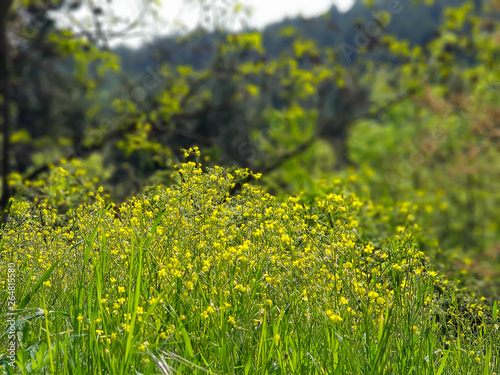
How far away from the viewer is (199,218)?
3062 millimetres

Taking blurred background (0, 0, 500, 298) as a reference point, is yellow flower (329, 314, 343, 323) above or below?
below

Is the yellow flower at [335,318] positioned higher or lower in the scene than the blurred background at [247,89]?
lower

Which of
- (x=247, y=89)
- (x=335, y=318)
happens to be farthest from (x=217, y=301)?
(x=247, y=89)

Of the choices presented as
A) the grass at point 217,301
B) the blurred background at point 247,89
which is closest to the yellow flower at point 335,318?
the grass at point 217,301

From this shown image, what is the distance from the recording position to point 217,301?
264cm

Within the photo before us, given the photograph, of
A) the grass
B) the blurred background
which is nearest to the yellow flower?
the grass

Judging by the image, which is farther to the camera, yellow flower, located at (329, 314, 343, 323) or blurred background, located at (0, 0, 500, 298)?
blurred background, located at (0, 0, 500, 298)

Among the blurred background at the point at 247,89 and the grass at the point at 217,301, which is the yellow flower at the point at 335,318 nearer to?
the grass at the point at 217,301

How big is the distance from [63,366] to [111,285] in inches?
24.8

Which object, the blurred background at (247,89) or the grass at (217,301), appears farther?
the blurred background at (247,89)

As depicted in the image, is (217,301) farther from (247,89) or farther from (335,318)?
(247,89)

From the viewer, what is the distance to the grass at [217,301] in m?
2.35

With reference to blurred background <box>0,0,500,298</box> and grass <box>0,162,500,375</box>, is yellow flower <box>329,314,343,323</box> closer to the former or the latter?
grass <box>0,162,500,375</box>

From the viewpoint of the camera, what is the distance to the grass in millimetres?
2348
